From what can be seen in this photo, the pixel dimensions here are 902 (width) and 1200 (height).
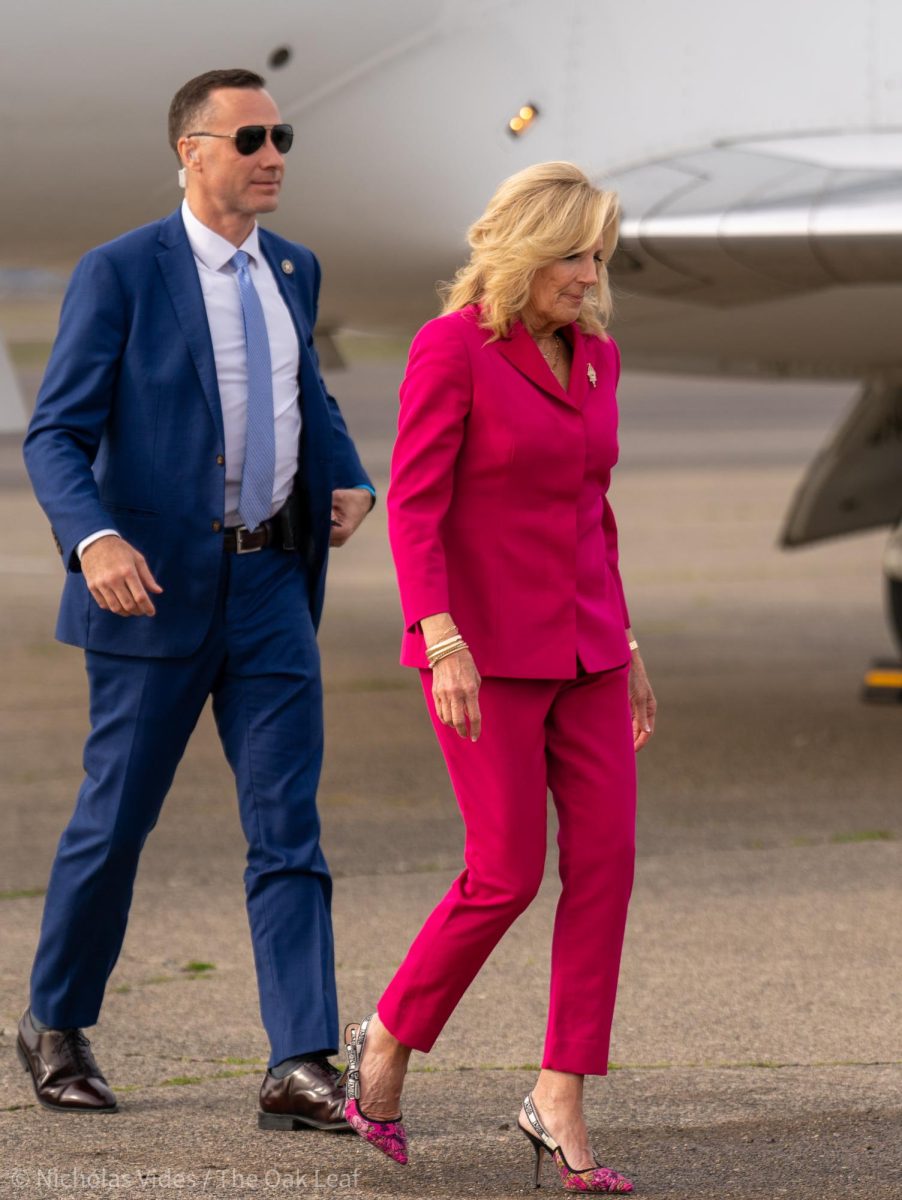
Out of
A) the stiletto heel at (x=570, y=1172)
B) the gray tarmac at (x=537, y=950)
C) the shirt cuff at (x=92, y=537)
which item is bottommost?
the gray tarmac at (x=537, y=950)

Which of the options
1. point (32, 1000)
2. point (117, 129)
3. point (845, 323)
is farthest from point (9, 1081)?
point (845, 323)

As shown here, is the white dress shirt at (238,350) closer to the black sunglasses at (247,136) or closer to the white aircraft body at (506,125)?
Answer: the black sunglasses at (247,136)

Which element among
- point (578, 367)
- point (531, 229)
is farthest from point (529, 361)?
point (531, 229)

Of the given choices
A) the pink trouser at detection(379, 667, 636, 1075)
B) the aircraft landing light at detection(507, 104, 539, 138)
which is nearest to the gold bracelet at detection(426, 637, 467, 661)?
the pink trouser at detection(379, 667, 636, 1075)

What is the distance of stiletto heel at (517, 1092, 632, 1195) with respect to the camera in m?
3.27

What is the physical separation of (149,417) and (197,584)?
343 millimetres

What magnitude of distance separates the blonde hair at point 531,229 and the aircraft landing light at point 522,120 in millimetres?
3158

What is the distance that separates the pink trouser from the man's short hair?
4.27 feet

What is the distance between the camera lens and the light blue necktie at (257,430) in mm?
3754

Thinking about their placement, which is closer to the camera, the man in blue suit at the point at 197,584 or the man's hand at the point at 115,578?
the man's hand at the point at 115,578

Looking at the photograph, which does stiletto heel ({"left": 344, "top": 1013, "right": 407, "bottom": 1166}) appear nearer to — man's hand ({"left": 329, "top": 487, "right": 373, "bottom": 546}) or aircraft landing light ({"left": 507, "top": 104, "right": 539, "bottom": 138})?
man's hand ({"left": 329, "top": 487, "right": 373, "bottom": 546})

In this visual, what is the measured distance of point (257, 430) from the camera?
148 inches

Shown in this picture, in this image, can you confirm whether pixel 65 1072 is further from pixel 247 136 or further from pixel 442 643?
pixel 247 136

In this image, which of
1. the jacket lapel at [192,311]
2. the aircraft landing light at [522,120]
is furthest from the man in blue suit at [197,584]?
the aircraft landing light at [522,120]
